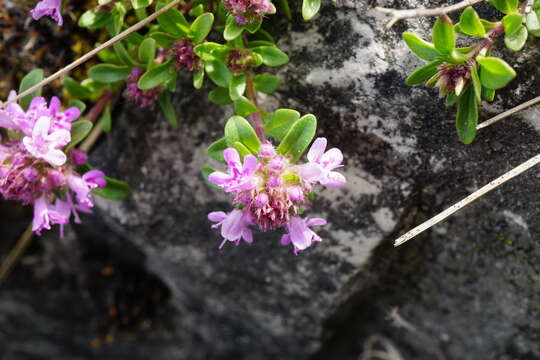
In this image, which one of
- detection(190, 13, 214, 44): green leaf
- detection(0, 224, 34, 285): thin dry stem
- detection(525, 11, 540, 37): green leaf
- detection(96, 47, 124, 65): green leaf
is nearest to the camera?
detection(525, 11, 540, 37): green leaf

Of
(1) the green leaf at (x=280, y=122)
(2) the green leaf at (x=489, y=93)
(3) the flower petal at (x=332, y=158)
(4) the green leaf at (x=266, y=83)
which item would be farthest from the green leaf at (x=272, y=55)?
(2) the green leaf at (x=489, y=93)

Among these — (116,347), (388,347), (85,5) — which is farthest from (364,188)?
(116,347)

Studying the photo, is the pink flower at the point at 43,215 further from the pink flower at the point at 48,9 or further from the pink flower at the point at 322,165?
the pink flower at the point at 322,165

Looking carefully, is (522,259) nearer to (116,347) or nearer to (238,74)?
(238,74)

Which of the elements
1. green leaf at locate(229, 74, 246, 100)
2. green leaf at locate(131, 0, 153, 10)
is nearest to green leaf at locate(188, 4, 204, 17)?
green leaf at locate(131, 0, 153, 10)

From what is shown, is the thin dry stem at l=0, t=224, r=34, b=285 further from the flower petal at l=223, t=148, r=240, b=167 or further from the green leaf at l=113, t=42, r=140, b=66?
the flower petal at l=223, t=148, r=240, b=167

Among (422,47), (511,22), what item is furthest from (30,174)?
(511,22)
